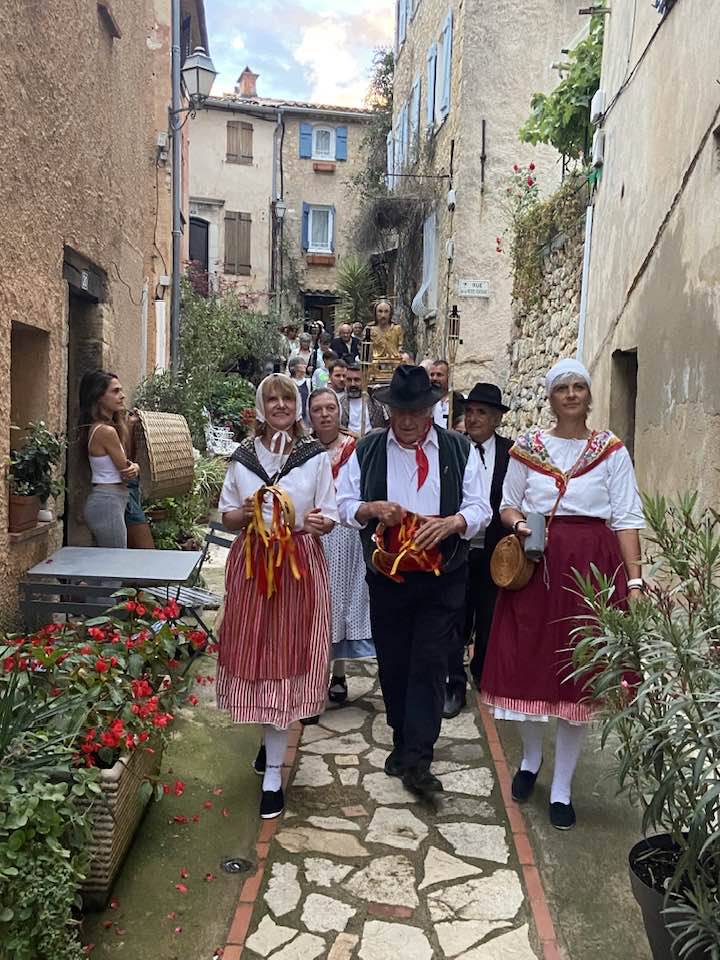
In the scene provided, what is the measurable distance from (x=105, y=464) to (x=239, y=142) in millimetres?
21297

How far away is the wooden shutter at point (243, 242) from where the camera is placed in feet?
79.3

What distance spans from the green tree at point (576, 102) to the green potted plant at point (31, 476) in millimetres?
6345

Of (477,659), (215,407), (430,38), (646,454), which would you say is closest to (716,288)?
(646,454)

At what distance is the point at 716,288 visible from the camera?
472 cm

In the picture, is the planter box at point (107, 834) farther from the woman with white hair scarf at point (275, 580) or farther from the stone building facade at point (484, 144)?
the stone building facade at point (484, 144)

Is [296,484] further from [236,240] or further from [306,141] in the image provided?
[306,141]

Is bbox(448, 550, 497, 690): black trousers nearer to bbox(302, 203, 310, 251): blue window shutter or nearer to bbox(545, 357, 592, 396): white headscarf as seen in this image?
bbox(545, 357, 592, 396): white headscarf

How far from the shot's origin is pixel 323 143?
82.5 feet

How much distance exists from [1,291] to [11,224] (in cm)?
36

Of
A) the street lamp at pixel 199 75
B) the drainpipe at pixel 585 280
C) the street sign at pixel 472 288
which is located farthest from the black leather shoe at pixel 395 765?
the street sign at pixel 472 288

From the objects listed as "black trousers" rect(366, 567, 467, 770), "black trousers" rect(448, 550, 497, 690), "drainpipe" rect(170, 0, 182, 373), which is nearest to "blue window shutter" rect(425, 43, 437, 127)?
"drainpipe" rect(170, 0, 182, 373)

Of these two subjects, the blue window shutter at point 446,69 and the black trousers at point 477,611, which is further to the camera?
the blue window shutter at point 446,69

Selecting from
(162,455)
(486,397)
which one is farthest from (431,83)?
(486,397)

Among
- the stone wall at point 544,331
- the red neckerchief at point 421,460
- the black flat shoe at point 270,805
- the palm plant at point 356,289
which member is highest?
the palm plant at point 356,289
